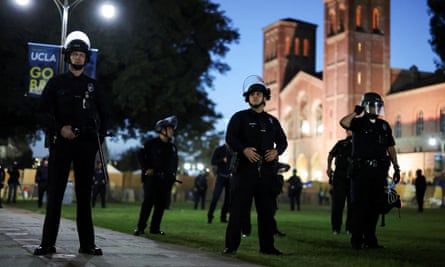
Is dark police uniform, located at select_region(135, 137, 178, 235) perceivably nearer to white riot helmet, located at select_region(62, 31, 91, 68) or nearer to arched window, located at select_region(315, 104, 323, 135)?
white riot helmet, located at select_region(62, 31, 91, 68)

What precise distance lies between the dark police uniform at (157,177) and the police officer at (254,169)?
363 cm

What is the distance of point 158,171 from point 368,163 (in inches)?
146

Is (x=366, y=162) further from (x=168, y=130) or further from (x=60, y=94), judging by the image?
(x=60, y=94)

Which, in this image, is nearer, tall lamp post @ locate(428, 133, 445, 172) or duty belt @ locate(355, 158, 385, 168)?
duty belt @ locate(355, 158, 385, 168)

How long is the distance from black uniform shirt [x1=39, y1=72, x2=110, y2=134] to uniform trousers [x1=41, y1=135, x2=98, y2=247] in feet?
0.55

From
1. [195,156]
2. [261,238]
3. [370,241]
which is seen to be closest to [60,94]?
[261,238]

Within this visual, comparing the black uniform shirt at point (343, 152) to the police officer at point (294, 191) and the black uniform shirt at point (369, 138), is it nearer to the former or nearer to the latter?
the black uniform shirt at point (369, 138)

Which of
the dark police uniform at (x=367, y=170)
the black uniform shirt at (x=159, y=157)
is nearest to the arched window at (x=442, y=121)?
the black uniform shirt at (x=159, y=157)

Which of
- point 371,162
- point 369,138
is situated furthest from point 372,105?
point 371,162

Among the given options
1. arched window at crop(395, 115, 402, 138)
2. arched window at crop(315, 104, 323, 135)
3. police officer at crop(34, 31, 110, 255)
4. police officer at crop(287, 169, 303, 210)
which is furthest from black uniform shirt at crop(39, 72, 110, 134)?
arched window at crop(315, 104, 323, 135)

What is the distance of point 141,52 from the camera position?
31031mm

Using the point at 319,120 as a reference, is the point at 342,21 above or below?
above

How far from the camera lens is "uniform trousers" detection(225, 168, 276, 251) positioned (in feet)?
25.1

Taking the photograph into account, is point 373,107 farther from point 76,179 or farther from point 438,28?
point 438,28
